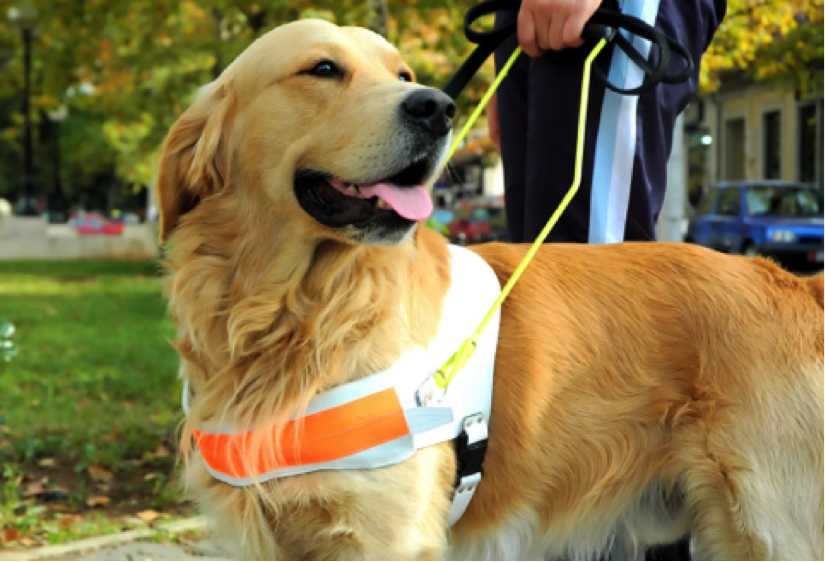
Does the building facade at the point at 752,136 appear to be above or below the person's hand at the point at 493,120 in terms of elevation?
above

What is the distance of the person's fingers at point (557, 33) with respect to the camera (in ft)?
8.76

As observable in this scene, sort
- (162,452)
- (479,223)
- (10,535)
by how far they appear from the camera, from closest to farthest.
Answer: (10,535)
(162,452)
(479,223)

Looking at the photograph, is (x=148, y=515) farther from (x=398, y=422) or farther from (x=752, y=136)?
(x=752, y=136)

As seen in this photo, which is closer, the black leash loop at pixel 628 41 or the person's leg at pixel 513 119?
the black leash loop at pixel 628 41

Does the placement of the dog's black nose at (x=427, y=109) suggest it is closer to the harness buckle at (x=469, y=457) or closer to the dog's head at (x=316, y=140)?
the dog's head at (x=316, y=140)

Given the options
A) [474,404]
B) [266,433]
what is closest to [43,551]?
[266,433]

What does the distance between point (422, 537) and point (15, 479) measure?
3.19 meters

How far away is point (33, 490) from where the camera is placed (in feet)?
15.1

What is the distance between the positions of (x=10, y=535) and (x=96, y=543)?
42cm

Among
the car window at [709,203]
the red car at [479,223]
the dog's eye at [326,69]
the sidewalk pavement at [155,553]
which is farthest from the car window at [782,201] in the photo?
the dog's eye at [326,69]

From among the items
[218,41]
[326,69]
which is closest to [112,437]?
[326,69]

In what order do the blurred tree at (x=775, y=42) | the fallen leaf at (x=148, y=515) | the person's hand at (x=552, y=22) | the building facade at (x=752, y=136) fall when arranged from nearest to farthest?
the person's hand at (x=552, y=22), the fallen leaf at (x=148, y=515), the blurred tree at (x=775, y=42), the building facade at (x=752, y=136)

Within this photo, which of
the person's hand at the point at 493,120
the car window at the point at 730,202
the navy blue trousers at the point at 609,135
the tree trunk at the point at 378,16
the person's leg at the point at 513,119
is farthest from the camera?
the car window at the point at 730,202

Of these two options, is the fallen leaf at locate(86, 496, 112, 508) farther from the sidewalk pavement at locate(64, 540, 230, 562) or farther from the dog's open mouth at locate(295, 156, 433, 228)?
the dog's open mouth at locate(295, 156, 433, 228)
